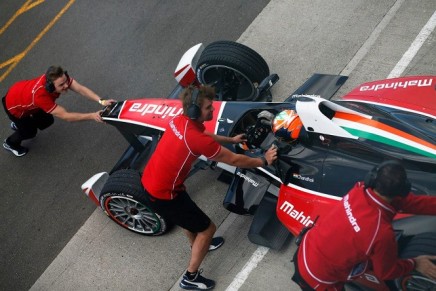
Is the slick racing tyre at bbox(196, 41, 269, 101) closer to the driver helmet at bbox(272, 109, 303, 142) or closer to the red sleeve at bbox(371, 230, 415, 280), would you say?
the driver helmet at bbox(272, 109, 303, 142)

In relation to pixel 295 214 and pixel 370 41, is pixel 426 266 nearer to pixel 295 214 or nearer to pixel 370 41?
pixel 295 214

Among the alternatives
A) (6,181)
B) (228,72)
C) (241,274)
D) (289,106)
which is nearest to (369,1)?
(228,72)

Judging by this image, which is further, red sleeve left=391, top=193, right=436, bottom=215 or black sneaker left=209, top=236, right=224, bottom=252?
black sneaker left=209, top=236, right=224, bottom=252

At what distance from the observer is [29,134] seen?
6.67 metres

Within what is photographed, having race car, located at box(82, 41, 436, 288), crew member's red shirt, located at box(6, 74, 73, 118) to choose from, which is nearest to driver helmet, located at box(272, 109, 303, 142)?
race car, located at box(82, 41, 436, 288)

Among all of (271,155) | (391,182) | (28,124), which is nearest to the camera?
(391,182)

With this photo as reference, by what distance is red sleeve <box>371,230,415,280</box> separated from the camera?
327 centimetres

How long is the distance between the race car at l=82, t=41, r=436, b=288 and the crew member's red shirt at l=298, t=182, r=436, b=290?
36 centimetres

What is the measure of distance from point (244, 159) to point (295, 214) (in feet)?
2.29

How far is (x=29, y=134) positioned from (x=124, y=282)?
2.42 metres

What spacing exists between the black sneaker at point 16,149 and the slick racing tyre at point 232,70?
2.58m

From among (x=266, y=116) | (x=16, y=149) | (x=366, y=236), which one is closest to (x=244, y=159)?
(x=266, y=116)

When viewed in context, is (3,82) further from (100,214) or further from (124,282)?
(124,282)

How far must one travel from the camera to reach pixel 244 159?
14.1ft
